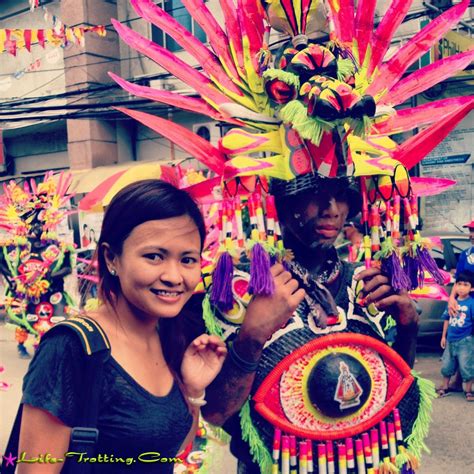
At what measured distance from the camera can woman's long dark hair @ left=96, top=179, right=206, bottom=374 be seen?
1.59 meters

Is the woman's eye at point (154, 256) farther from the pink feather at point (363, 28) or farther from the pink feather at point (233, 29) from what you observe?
the pink feather at point (363, 28)

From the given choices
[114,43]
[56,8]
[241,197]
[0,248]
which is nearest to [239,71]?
[241,197]

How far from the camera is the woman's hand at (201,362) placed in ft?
5.68

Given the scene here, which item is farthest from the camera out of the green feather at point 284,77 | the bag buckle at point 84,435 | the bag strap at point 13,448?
the green feather at point 284,77

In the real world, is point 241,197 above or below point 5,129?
below

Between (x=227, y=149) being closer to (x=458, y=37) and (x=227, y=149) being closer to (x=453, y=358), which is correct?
(x=453, y=358)

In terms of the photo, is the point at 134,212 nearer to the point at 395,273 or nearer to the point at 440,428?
the point at 395,273

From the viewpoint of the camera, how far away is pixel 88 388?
143cm

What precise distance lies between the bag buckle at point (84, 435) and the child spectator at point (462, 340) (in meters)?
4.73

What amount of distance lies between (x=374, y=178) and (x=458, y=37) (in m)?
6.95

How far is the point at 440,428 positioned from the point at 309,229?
359 cm

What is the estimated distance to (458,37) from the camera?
797cm

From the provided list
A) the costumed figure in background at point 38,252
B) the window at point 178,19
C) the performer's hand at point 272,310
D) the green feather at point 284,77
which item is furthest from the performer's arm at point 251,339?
the window at point 178,19

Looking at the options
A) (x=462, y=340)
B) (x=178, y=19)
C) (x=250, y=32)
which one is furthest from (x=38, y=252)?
(x=178, y=19)
